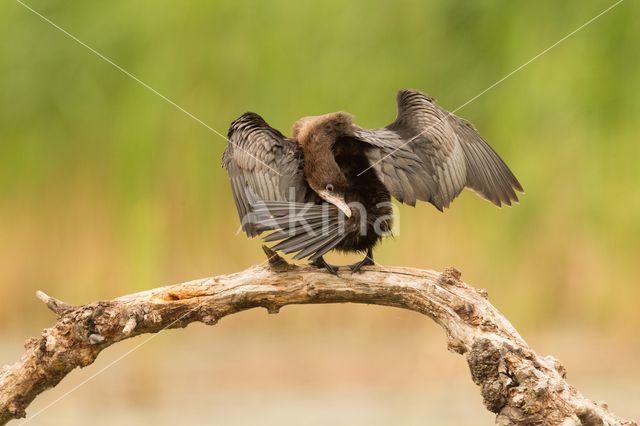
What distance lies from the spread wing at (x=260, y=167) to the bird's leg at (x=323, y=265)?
0.62 feet

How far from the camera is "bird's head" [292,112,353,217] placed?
3.14 metres

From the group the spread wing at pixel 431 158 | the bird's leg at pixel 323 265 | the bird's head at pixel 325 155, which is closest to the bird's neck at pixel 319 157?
the bird's head at pixel 325 155

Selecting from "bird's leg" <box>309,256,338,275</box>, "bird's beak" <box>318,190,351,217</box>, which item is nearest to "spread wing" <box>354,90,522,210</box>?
"bird's beak" <box>318,190,351,217</box>

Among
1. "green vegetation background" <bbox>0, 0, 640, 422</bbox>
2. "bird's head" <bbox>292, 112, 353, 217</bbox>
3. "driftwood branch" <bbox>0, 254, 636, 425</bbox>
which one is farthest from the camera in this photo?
"green vegetation background" <bbox>0, 0, 640, 422</bbox>

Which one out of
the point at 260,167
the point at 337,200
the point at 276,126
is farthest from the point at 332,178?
the point at 276,126

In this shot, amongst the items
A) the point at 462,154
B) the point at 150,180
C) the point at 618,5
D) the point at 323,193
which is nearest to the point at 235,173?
the point at 323,193

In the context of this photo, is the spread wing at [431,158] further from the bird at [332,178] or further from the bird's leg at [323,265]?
the bird's leg at [323,265]

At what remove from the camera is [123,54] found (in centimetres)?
486

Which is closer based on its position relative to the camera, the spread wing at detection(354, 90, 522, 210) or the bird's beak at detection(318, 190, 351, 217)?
the bird's beak at detection(318, 190, 351, 217)

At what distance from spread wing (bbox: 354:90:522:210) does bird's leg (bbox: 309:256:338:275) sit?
28 centimetres

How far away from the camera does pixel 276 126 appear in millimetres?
4891

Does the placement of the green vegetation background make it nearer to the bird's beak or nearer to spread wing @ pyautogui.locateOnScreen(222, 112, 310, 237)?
spread wing @ pyautogui.locateOnScreen(222, 112, 310, 237)

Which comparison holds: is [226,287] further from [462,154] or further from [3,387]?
[462,154]

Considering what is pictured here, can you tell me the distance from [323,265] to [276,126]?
5.93ft
